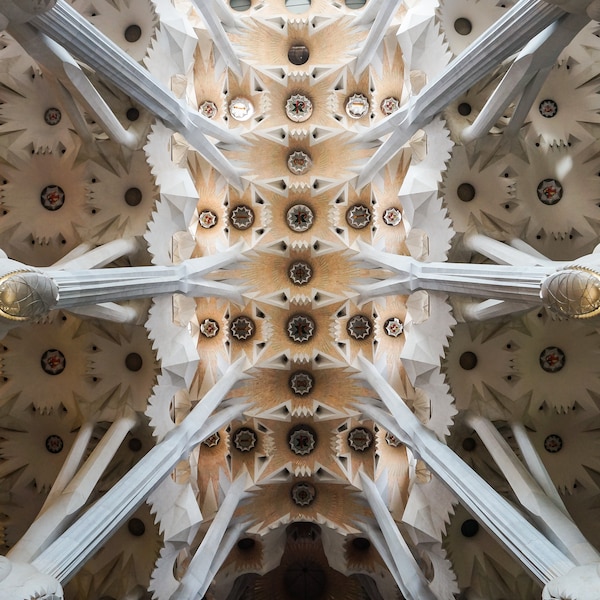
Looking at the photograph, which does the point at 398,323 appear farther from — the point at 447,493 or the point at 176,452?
the point at 176,452

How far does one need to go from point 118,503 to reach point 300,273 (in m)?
8.95

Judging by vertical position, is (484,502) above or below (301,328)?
below

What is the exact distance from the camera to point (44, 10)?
7.65m

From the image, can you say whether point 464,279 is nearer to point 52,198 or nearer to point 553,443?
point 553,443

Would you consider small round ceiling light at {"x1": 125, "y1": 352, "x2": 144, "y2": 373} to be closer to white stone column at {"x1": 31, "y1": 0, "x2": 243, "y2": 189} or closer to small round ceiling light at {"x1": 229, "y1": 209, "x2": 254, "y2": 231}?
white stone column at {"x1": 31, "y1": 0, "x2": 243, "y2": 189}

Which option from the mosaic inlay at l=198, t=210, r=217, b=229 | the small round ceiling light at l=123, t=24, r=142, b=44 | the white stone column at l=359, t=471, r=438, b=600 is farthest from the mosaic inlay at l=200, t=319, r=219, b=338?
the small round ceiling light at l=123, t=24, r=142, b=44

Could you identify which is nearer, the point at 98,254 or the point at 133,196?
the point at 98,254

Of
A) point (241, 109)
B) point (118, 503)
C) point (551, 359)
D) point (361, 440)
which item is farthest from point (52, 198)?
point (551, 359)

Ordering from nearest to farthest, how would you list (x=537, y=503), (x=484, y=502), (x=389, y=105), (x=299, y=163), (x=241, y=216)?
1. (x=484, y=502)
2. (x=537, y=503)
3. (x=389, y=105)
4. (x=241, y=216)
5. (x=299, y=163)

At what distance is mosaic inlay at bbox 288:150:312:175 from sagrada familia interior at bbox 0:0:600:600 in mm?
83

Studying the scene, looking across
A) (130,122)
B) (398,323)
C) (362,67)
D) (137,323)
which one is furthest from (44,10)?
(398,323)

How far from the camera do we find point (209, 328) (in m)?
16.2

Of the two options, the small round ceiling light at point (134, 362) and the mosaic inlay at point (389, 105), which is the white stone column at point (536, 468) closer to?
the small round ceiling light at point (134, 362)

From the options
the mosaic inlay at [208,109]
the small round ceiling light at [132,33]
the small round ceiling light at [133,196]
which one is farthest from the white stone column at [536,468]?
the mosaic inlay at [208,109]
